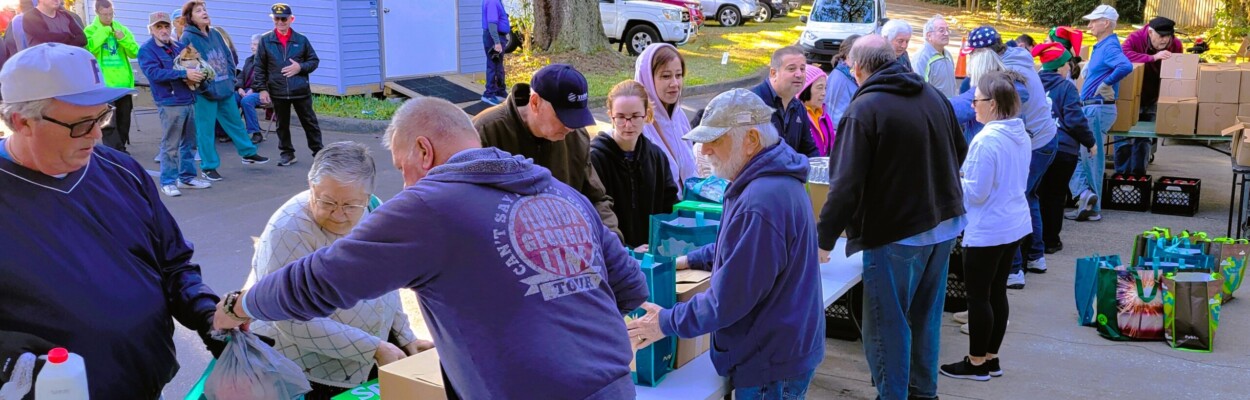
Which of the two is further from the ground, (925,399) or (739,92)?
(739,92)

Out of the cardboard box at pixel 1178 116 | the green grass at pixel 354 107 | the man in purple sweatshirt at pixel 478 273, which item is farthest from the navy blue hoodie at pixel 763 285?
the green grass at pixel 354 107

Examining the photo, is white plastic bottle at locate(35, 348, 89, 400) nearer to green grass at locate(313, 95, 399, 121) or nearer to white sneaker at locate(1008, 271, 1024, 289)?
white sneaker at locate(1008, 271, 1024, 289)

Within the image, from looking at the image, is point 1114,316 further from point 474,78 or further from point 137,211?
point 474,78

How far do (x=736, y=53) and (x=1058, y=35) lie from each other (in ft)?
43.4

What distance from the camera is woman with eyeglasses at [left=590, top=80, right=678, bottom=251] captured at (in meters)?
4.60

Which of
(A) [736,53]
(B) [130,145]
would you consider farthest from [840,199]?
(A) [736,53]

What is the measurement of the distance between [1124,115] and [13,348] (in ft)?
31.6

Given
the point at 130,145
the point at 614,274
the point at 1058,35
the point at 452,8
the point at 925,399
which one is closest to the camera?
the point at 614,274

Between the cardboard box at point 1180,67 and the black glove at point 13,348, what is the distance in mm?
9920

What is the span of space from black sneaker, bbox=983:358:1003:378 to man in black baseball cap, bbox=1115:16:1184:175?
5.36 m

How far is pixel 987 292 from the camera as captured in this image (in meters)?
5.20

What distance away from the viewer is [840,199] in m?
4.36

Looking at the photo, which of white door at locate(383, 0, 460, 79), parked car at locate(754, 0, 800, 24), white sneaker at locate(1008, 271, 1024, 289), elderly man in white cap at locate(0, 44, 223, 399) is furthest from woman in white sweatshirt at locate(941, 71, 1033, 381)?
parked car at locate(754, 0, 800, 24)

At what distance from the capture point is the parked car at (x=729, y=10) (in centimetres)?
2866
